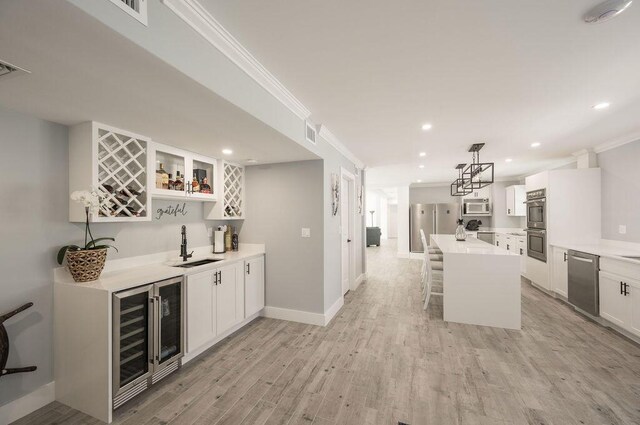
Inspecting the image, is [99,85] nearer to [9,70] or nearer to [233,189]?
[9,70]

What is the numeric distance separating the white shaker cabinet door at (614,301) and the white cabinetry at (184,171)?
4.85 m

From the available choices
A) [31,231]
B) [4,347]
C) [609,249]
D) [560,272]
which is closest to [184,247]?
[31,231]

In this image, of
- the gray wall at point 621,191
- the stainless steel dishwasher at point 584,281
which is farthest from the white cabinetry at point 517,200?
the stainless steel dishwasher at point 584,281

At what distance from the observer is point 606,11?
4.47 feet

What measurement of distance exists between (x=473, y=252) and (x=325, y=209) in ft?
6.65

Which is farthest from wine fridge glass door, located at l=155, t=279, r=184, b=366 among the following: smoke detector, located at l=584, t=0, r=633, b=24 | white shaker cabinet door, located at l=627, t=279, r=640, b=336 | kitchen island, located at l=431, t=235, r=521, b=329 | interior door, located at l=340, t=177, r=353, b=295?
white shaker cabinet door, located at l=627, t=279, r=640, b=336

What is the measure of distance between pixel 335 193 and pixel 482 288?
229 cm

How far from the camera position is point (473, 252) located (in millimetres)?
3402

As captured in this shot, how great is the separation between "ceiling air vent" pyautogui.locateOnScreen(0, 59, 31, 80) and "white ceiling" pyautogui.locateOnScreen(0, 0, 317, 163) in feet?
0.10

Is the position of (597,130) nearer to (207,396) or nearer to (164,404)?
(207,396)

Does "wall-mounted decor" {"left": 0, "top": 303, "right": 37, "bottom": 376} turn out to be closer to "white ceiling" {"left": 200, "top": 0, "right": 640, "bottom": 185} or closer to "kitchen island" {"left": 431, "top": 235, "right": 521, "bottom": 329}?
"white ceiling" {"left": 200, "top": 0, "right": 640, "bottom": 185}

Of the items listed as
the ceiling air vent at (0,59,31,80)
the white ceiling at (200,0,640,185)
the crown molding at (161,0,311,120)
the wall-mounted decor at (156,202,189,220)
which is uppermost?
the white ceiling at (200,0,640,185)

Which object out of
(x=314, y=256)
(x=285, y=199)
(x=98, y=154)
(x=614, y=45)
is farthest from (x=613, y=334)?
(x=98, y=154)

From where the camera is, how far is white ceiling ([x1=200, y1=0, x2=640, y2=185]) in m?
1.40
